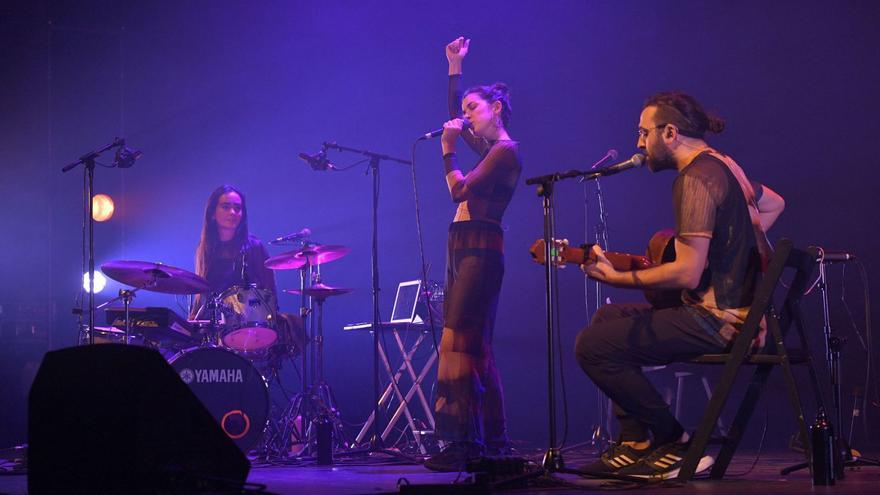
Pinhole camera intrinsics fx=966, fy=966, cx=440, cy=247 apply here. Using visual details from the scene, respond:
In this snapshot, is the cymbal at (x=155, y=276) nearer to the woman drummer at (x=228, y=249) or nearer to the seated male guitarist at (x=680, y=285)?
the woman drummer at (x=228, y=249)

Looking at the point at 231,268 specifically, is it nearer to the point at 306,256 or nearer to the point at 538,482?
the point at 306,256

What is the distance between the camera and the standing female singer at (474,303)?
5.30 m

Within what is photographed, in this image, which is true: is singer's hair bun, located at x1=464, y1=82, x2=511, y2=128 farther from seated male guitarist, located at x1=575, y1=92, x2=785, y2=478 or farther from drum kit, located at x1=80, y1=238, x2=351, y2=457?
drum kit, located at x1=80, y1=238, x2=351, y2=457

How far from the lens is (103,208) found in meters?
8.88

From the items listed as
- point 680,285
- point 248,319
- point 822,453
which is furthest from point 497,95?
point 822,453

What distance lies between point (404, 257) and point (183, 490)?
18.1 ft

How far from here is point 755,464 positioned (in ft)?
17.3

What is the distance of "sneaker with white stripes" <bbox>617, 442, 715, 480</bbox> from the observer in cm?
393

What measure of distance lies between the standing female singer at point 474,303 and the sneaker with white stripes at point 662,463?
4.51ft

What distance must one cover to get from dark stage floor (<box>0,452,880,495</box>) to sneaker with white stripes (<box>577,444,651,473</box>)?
Answer: 6cm

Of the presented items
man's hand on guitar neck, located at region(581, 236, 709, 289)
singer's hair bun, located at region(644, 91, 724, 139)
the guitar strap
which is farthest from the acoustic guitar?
singer's hair bun, located at region(644, 91, 724, 139)

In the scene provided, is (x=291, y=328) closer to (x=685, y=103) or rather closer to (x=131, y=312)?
(x=131, y=312)

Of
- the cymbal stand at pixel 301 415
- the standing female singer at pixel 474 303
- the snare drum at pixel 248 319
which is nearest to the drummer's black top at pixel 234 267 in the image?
the snare drum at pixel 248 319

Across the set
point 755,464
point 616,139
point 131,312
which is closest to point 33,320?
point 131,312
